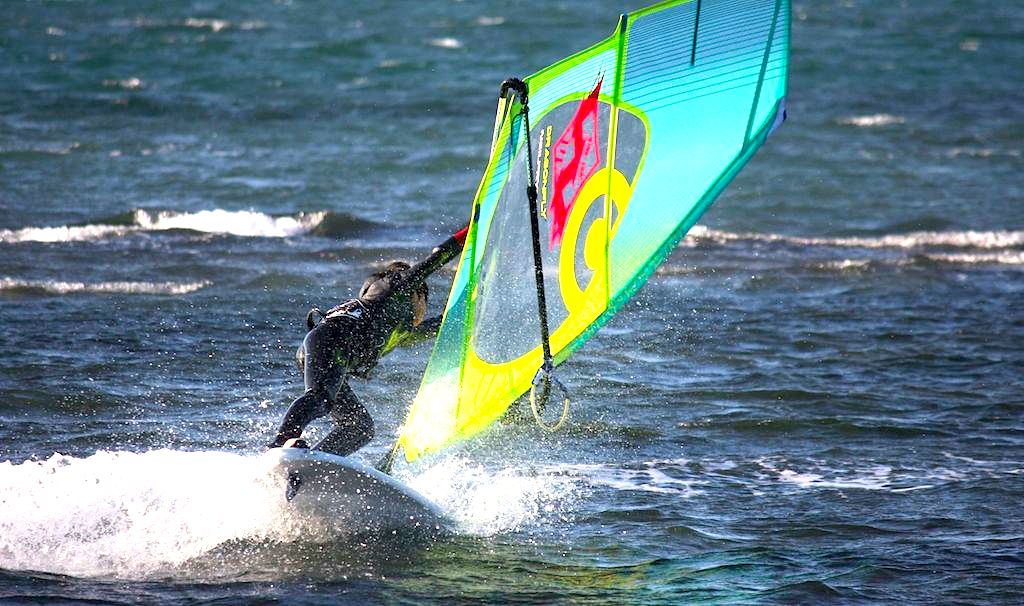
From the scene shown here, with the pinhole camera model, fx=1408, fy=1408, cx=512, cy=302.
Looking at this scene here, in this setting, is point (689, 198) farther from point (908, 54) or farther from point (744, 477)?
point (908, 54)

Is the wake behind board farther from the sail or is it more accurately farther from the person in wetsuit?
the sail

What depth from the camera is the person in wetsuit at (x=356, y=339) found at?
6008mm

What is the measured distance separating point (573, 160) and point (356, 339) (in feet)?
4.01

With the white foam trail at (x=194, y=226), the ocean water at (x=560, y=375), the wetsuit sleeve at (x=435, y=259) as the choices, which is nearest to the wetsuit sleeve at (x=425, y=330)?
the wetsuit sleeve at (x=435, y=259)

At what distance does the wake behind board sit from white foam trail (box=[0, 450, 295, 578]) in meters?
0.11

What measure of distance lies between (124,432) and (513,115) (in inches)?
122

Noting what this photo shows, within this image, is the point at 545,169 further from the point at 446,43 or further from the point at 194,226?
the point at 446,43

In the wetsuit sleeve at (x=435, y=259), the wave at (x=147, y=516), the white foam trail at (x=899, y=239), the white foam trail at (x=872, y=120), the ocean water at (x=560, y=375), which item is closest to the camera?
the wave at (x=147, y=516)

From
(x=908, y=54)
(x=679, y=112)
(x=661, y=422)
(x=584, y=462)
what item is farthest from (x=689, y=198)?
(x=908, y=54)

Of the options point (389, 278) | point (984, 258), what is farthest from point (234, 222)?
point (389, 278)

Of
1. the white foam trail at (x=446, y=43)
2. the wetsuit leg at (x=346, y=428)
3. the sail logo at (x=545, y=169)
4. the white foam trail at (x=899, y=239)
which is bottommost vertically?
the wetsuit leg at (x=346, y=428)

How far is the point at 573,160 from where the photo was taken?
591cm

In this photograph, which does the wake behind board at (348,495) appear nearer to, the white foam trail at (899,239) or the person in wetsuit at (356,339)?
the person in wetsuit at (356,339)

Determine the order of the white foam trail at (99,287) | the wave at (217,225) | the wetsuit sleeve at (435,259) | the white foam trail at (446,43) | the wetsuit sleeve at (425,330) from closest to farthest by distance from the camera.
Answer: the wetsuit sleeve at (435,259) < the wetsuit sleeve at (425,330) < the white foam trail at (99,287) < the wave at (217,225) < the white foam trail at (446,43)
